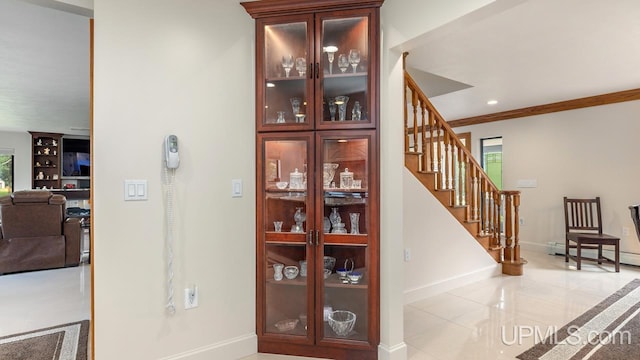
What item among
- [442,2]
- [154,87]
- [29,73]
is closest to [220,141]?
[154,87]

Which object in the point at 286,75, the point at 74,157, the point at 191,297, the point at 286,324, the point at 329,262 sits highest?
the point at 286,75

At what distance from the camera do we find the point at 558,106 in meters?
5.02

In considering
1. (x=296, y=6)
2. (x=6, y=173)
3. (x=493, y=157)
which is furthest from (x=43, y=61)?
(x=493, y=157)

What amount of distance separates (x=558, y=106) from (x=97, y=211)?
605cm

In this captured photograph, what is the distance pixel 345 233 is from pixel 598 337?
2163mm

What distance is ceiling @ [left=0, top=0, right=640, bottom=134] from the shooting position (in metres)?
2.30

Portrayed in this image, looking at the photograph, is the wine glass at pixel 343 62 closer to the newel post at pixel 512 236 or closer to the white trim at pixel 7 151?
the newel post at pixel 512 236

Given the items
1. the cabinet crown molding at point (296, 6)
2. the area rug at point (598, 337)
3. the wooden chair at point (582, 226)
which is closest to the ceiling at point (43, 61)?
the cabinet crown molding at point (296, 6)

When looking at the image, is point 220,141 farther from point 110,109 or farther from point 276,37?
point 276,37

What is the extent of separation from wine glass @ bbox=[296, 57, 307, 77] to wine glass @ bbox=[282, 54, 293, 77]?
5 cm

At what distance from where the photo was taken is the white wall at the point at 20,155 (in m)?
7.93

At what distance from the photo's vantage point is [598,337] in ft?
8.14

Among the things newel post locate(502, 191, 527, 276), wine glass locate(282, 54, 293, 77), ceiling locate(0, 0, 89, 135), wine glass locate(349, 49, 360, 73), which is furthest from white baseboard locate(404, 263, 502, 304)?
ceiling locate(0, 0, 89, 135)

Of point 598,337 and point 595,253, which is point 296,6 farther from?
point 595,253
